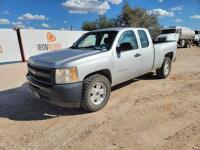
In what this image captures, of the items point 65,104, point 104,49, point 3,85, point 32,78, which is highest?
point 104,49

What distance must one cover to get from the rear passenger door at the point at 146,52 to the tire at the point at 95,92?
67.4 inches

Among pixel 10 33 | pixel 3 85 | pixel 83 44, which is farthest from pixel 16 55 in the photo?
pixel 83 44

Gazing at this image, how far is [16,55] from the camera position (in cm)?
1584

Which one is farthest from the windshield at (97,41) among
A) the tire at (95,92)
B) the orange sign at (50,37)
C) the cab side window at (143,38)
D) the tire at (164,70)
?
the orange sign at (50,37)

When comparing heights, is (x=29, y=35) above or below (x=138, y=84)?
above

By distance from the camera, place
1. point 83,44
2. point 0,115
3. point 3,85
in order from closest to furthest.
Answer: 1. point 0,115
2. point 83,44
3. point 3,85

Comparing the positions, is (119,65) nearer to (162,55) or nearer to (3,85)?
(162,55)

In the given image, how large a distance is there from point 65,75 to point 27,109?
5.56 feet

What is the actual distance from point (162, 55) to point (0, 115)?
516cm

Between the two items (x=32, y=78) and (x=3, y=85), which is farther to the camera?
(x=3, y=85)

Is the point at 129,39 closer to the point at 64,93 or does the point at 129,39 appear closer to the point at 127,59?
the point at 127,59

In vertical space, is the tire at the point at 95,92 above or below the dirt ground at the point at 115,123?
above

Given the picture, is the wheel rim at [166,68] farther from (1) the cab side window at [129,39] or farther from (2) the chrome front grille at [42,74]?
(2) the chrome front grille at [42,74]

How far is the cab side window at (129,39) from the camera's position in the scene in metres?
5.59
